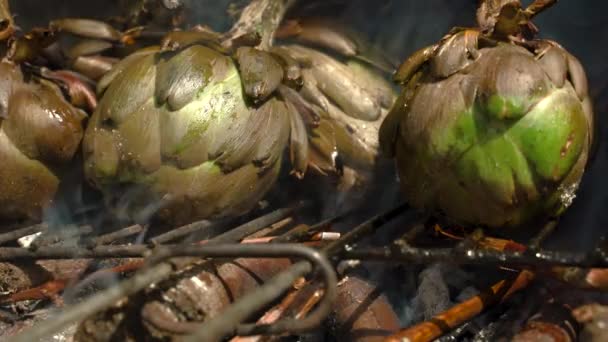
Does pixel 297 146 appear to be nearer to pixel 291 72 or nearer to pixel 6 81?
pixel 291 72

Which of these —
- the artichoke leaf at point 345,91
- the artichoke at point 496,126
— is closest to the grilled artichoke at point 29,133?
the artichoke leaf at point 345,91

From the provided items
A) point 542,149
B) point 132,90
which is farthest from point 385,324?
point 132,90

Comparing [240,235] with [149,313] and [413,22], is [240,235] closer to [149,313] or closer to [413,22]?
[149,313]

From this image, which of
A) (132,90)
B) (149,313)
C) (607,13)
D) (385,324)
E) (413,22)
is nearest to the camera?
(149,313)

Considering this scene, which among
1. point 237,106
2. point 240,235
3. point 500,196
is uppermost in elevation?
point 237,106

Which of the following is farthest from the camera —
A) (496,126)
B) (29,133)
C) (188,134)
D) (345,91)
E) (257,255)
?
(345,91)

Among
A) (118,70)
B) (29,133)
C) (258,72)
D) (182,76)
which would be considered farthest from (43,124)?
(258,72)

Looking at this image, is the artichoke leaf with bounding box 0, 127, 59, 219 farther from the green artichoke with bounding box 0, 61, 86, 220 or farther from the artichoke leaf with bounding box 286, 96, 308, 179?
the artichoke leaf with bounding box 286, 96, 308, 179
